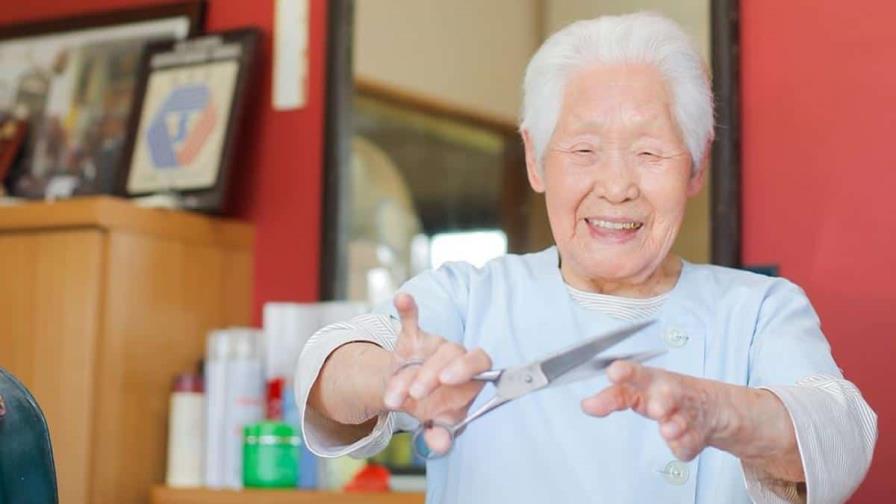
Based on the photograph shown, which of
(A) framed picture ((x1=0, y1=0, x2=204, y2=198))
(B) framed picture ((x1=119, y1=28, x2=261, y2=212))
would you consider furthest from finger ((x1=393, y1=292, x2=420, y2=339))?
(A) framed picture ((x1=0, y1=0, x2=204, y2=198))

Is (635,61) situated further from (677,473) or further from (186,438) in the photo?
(186,438)

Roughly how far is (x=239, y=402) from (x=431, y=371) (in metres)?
1.41

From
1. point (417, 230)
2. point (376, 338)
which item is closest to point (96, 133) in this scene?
point (417, 230)

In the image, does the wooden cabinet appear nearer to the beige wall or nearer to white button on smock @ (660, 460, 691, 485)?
the beige wall

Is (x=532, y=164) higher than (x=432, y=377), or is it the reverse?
(x=532, y=164)

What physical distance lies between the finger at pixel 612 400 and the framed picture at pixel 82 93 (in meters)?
1.97

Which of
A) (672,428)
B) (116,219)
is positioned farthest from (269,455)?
(672,428)

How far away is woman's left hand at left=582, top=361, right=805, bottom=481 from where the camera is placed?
3.57ft

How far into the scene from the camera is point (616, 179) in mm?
1565

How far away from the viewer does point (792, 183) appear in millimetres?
2260

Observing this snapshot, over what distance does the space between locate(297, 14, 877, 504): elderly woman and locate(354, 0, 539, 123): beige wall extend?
2.80 feet

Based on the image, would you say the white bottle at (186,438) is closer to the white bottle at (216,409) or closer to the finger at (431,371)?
the white bottle at (216,409)

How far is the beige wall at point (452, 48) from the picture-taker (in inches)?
99.1

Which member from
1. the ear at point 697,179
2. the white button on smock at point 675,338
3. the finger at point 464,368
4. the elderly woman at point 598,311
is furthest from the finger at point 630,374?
the ear at point 697,179
